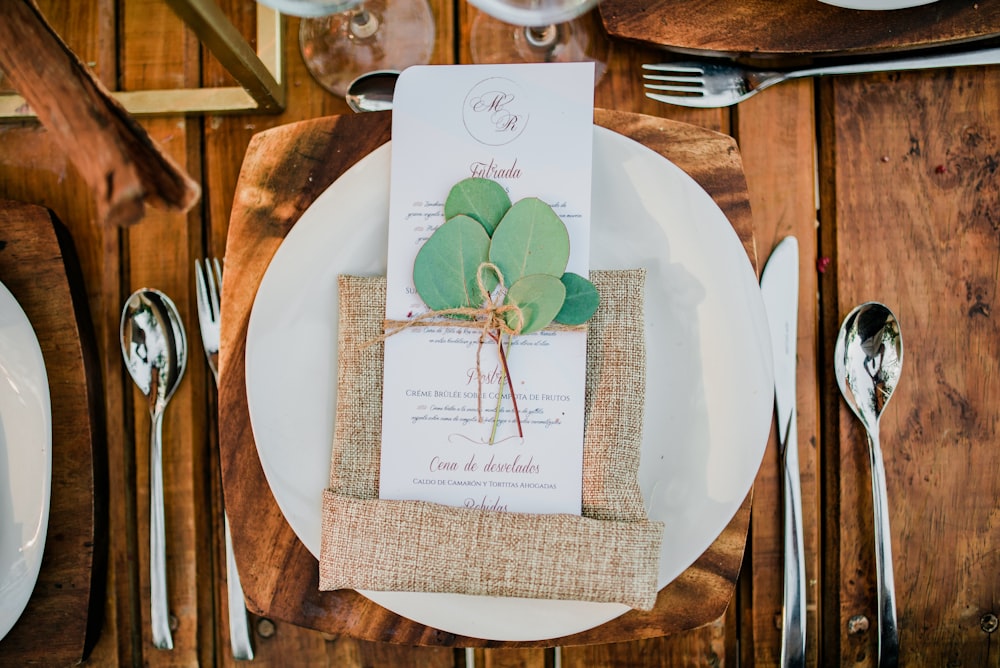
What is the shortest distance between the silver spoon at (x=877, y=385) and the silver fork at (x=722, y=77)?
203mm

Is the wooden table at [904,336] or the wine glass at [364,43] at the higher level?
the wine glass at [364,43]

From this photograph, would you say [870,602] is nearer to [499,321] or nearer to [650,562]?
[650,562]

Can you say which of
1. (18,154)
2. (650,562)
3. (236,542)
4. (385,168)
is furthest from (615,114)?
(18,154)

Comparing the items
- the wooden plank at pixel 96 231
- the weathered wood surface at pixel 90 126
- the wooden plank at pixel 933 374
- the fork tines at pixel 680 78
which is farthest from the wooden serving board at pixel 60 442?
the wooden plank at pixel 933 374

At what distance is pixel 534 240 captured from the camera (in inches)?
18.7

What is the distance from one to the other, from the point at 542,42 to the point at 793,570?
512mm

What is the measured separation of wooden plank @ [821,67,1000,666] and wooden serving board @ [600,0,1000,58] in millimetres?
46

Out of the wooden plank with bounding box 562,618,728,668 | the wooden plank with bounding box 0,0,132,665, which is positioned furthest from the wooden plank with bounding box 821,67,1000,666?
the wooden plank with bounding box 0,0,132,665

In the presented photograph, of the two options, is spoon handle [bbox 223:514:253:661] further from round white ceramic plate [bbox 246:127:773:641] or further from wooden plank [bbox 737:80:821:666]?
wooden plank [bbox 737:80:821:666]

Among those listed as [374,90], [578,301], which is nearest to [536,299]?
[578,301]

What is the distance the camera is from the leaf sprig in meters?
0.47

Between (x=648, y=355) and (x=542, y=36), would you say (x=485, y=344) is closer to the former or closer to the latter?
(x=648, y=355)

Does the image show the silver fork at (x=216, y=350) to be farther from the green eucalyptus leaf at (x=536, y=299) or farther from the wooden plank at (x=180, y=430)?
the green eucalyptus leaf at (x=536, y=299)

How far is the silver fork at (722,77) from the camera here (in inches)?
23.3
